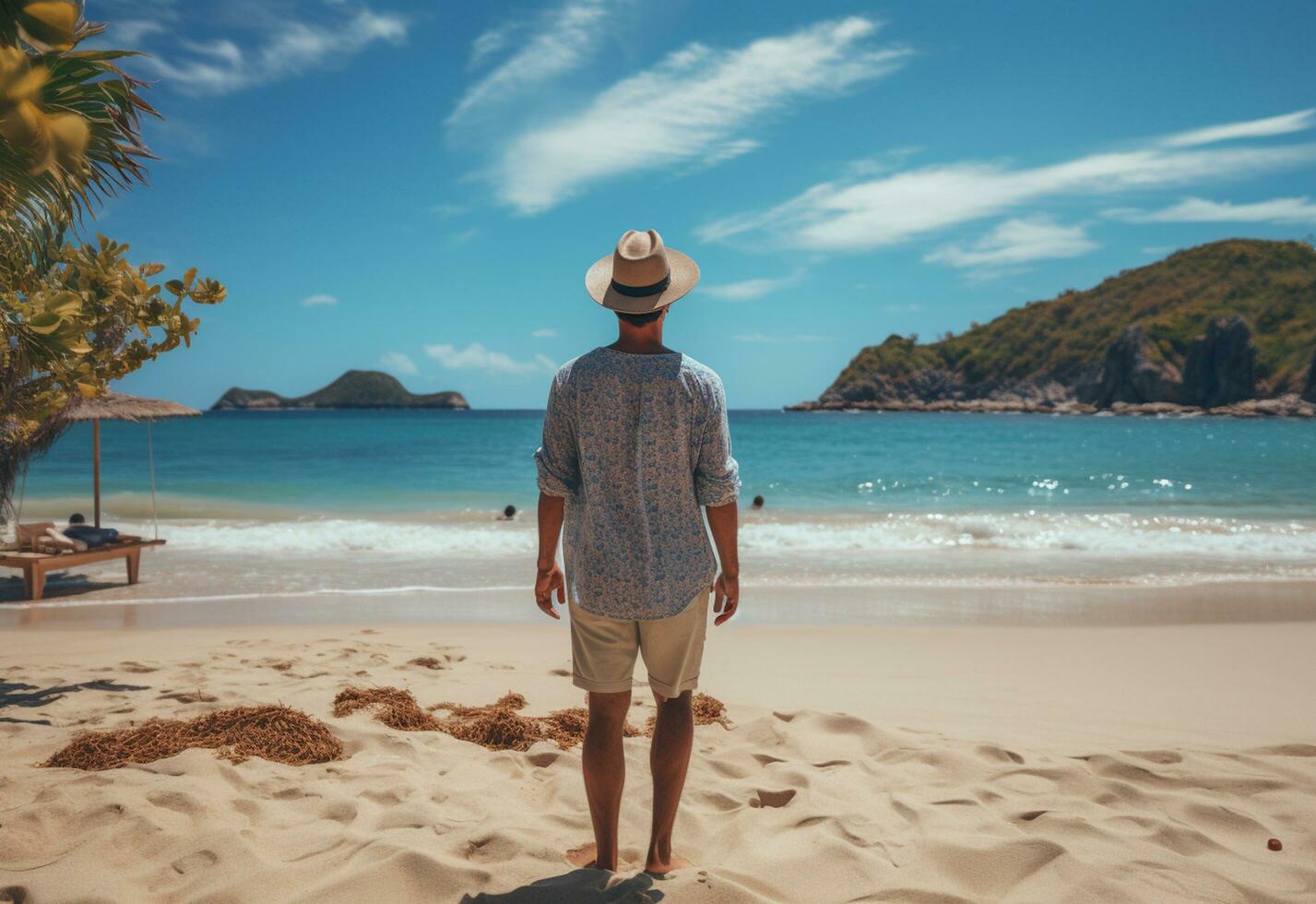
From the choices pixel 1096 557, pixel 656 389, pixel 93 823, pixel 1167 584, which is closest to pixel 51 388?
pixel 93 823

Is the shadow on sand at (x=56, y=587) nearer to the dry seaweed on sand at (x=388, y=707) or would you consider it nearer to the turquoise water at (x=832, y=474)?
the dry seaweed on sand at (x=388, y=707)

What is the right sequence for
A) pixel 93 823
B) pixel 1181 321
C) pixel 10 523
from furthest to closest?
pixel 1181 321 → pixel 10 523 → pixel 93 823

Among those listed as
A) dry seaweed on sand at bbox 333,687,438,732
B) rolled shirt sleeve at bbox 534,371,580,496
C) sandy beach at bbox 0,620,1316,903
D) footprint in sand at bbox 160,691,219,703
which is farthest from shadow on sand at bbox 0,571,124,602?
rolled shirt sleeve at bbox 534,371,580,496

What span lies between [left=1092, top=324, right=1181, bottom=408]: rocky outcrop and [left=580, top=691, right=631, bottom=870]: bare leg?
99562 mm

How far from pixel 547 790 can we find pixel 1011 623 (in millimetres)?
5613

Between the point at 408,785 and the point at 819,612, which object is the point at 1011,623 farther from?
the point at 408,785

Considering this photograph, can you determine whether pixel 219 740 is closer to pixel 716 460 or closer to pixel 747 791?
pixel 747 791

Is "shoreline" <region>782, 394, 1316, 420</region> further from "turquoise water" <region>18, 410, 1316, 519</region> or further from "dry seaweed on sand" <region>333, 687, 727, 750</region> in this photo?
"dry seaweed on sand" <region>333, 687, 727, 750</region>

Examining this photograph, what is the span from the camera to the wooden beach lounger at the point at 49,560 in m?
9.08

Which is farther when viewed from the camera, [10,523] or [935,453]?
[935,453]

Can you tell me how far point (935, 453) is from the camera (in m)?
39.4

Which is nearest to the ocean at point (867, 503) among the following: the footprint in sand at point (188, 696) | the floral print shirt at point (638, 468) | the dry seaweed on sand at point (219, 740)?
the footprint in sand at point (188, 696)

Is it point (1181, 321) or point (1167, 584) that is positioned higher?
point (1181, 321)

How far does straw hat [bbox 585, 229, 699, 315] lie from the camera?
8.96 feet
